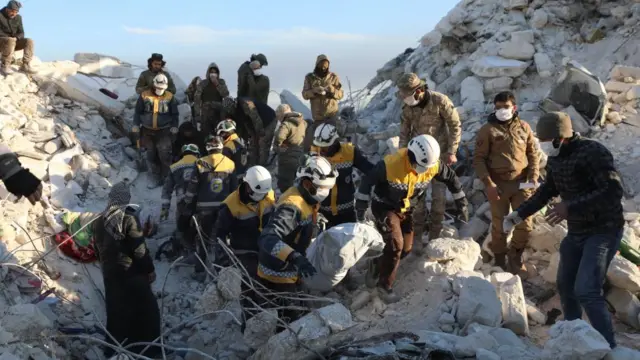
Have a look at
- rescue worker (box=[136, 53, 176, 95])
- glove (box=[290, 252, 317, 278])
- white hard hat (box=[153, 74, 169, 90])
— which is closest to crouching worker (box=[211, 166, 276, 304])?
glove (box=[290, 252, 317, 278])

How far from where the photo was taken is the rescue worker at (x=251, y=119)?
29.5 feet

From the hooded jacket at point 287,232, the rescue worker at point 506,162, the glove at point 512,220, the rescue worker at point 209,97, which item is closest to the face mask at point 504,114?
the rescue worker at point 506,162

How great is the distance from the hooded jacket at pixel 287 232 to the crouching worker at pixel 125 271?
1060 millimetres

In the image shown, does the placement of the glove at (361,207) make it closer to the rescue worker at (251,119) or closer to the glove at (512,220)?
the glove at (512,220)

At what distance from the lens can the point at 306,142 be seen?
27.8ft

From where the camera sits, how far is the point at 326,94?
877 cm

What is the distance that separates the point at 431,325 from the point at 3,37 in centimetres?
776

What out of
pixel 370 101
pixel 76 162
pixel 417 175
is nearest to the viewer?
pixel 417 175

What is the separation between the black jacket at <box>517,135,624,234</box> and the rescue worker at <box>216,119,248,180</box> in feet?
13.5

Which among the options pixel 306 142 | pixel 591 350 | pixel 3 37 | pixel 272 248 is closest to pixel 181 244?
pixel 306 142

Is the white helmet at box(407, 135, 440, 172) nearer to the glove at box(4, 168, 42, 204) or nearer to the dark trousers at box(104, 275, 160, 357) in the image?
the dark trousers at box(104, 275, 160, 357)

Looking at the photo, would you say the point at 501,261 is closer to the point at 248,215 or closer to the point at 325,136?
the point at 325,136

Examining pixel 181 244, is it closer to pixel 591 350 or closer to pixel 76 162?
pixel 76 162

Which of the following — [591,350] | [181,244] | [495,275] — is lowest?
[181,244]
